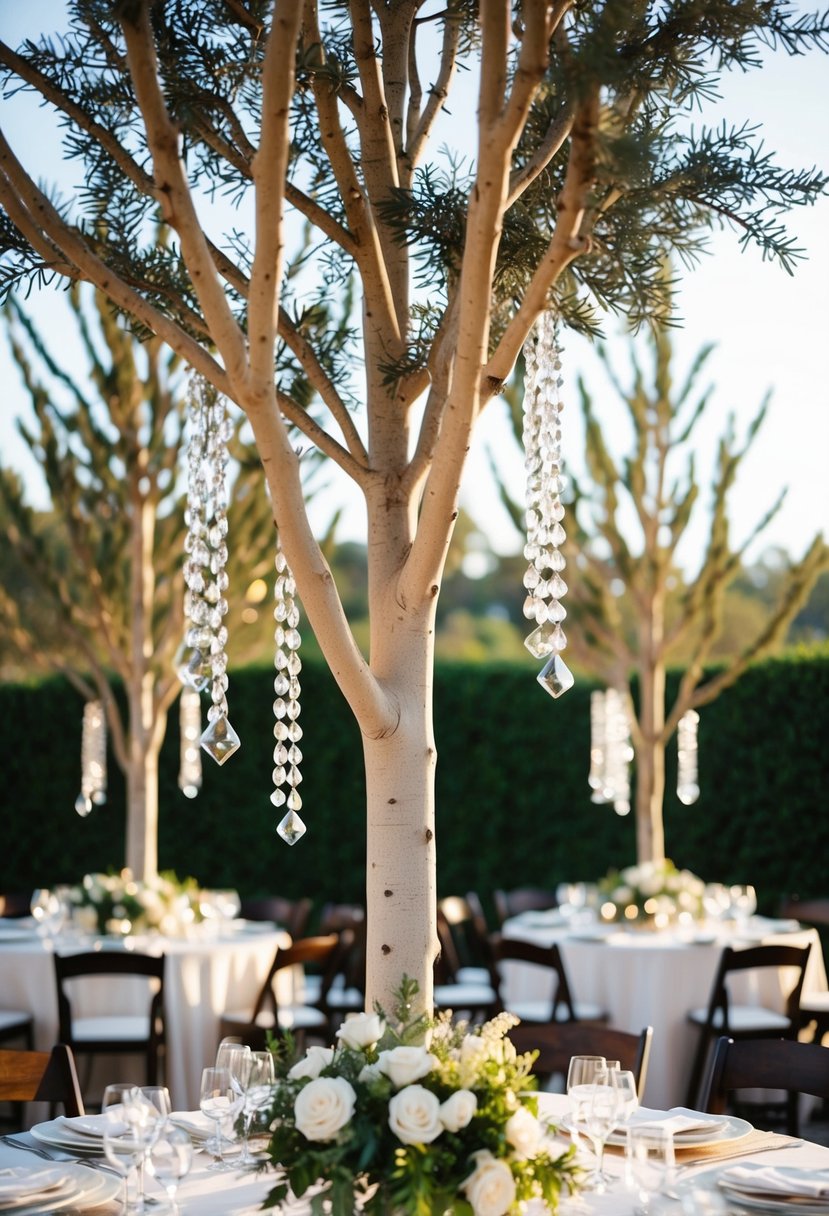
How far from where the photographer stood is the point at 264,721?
9.96m

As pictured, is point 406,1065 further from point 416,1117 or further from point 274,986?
point 274,986

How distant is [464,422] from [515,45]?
127 centimetres

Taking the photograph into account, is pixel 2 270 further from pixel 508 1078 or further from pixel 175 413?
pixel 175 413

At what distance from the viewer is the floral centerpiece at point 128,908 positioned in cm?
671

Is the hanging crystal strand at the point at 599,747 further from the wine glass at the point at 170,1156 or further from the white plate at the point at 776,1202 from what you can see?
the wine glass at the point at 170,1156

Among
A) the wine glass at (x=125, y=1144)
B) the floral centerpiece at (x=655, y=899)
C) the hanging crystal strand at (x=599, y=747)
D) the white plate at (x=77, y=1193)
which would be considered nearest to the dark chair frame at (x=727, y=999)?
the floral centerpiece at (x=655, y=899)

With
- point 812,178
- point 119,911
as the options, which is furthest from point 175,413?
point 812,178

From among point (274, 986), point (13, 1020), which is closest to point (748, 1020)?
point (274, 986)

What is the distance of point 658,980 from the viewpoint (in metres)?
6.25

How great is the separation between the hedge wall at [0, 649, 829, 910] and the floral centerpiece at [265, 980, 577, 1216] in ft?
21.8

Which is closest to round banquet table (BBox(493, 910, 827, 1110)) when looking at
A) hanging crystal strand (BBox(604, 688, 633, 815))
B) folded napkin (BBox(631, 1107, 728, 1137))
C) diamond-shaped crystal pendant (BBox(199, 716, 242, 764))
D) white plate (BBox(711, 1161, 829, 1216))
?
hanging crystal strand (BBox(604, 688, 633, 815))

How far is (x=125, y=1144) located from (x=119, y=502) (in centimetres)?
617

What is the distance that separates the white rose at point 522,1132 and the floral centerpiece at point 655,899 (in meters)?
5.01

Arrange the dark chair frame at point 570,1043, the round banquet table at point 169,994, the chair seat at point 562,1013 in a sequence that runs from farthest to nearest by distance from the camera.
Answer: the chair seat at point 562,1013 < the round banquet table at point 169,994 < the dark chair frame at point 570,1043
